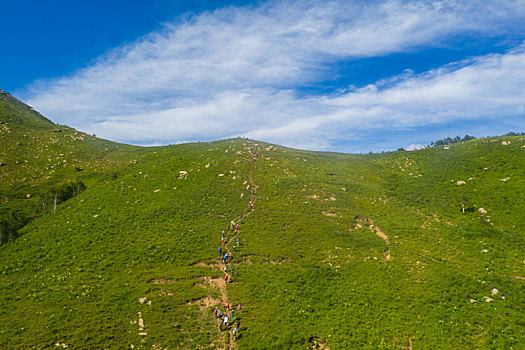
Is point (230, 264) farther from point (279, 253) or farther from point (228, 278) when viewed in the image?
point (279, 253)

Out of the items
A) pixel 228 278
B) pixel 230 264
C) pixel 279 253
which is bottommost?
pixel 228 278

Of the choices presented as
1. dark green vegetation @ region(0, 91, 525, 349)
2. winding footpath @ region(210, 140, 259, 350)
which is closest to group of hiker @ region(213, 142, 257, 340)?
winding footpath @ region(210, 140, 259, 350)

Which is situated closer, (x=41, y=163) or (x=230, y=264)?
(x=230, y=264)

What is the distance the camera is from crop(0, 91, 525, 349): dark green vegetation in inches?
1061

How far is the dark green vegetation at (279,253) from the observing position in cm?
2694

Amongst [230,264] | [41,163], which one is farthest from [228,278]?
[41,163]

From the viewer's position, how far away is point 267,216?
172ft

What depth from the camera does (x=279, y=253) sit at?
137 ft

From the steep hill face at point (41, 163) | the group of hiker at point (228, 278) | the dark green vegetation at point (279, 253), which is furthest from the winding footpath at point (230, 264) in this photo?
the steep hill face at point (41, 163)

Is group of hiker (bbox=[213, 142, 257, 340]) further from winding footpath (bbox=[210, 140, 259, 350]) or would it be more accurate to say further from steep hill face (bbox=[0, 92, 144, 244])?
steep hill face (bbox=[0, 92, 144, 244])

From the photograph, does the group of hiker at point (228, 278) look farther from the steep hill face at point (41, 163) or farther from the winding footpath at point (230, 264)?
the steep hill face at point (41, 163)

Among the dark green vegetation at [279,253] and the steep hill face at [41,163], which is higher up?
the steep hill face at [41,163]

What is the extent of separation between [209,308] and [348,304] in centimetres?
1822

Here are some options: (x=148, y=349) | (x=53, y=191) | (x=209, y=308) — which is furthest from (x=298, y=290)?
(x=53, y=191)
